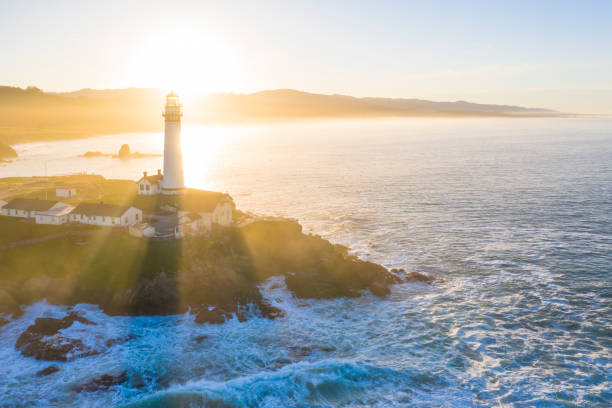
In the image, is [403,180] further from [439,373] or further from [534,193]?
[439,373]

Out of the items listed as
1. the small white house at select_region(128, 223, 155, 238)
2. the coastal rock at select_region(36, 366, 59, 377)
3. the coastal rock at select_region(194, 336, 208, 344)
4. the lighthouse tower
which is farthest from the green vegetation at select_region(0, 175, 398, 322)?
the lighthouse tower

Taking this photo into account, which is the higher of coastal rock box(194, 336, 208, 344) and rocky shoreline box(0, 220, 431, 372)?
rocky shoreline box(0, 220, 431, 372)

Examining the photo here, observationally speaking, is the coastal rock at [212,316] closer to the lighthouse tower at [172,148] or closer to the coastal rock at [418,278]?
the coastal rock at [418,278]

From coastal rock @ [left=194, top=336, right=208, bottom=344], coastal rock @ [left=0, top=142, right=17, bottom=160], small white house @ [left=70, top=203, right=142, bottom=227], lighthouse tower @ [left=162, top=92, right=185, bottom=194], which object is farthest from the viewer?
coastal rock @ [left=0, top=142, right=17, bottom=160]

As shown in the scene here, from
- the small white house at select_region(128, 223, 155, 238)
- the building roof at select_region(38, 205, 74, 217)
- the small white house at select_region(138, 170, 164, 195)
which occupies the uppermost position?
the small white house at select_region(138, 170, 164, 195)

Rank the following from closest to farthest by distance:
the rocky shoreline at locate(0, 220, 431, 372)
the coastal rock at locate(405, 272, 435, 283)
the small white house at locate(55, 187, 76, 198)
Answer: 1. the rocky shoreline at locate(0, 220, 431, 372)
2. the coastal rock at locate(405, 272, 435, 283)
3. the small white house at locate(55, 187, 76, 198)

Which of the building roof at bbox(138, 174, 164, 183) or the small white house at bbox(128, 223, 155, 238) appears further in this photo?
the building roof at bbox(138, 174, 164, 183)

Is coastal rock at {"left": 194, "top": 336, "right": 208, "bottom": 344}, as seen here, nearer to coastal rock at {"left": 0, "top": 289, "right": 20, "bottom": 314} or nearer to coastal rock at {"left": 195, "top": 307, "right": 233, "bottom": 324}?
coastal rock at {"left": 195, "top": 307, "right": 233, "bottom": 324}

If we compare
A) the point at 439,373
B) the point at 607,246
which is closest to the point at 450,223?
the point at 607,246

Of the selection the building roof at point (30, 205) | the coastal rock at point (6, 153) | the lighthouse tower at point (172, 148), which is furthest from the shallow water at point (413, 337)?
the coastal rock at point (6, 153)
